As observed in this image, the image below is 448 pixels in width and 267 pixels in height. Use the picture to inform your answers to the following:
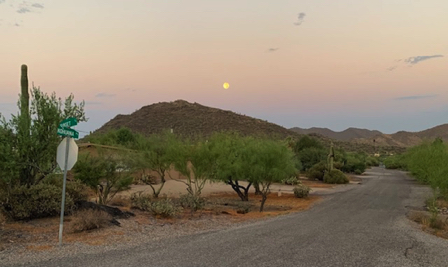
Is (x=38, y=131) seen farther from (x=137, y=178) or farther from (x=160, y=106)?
(x=160, y=106)

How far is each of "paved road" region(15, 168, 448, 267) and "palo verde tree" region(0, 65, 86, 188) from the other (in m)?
5.64

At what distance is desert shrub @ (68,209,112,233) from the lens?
1347cm

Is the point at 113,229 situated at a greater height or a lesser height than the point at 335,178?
lesser

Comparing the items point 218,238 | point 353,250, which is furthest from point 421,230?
point 218,238

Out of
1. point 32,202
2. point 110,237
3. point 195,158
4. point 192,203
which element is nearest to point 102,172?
point 192,203

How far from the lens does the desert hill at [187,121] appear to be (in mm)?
85000

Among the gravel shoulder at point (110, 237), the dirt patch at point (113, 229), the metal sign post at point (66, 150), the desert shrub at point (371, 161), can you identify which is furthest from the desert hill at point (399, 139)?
the metal sign post at point (66, 150)

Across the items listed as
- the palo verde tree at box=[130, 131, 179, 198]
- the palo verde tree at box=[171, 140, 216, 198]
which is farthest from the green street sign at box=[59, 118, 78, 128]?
the palo verde tree at box=[130, 131, 179, 198]

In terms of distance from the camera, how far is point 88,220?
538 inches

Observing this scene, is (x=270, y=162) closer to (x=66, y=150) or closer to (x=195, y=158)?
(x=195, y=158)

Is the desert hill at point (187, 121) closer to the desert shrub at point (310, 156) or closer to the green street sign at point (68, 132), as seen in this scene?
the desert shrub at point (310, 156)

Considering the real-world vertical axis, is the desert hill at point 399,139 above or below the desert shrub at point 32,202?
above

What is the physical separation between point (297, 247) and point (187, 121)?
3070 inches

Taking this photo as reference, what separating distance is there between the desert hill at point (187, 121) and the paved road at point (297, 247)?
6596 centimetres
